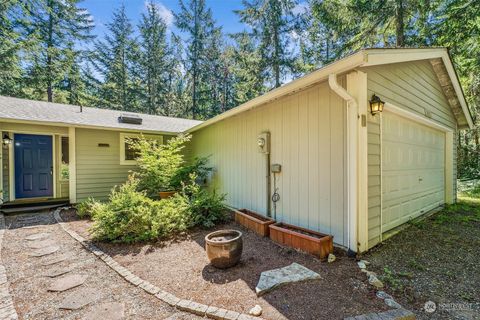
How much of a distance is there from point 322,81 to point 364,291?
9.01 ft

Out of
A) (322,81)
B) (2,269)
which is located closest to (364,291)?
(322,81)

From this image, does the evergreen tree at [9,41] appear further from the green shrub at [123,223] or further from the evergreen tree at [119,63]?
the green shrub at [123,223]

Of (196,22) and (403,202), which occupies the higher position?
(196,22)

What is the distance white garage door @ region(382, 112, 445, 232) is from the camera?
3797 millimetres

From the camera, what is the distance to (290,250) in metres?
3.34

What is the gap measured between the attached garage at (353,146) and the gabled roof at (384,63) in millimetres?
16

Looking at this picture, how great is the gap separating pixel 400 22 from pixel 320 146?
288 inches

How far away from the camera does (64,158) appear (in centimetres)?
679

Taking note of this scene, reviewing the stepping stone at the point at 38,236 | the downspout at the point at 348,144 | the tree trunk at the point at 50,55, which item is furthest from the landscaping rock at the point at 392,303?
the tree trunk at the point at 50,55

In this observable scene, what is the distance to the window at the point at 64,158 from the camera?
6699 mm

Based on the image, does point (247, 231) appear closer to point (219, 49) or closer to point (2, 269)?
point (2, 269)

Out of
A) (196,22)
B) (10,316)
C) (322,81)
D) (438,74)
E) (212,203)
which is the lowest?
(10,316)

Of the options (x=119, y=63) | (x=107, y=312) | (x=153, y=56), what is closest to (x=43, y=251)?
(x=107, y=312)

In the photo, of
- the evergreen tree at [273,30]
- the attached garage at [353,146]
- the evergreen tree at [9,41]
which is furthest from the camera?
the evergreen tree at [273,30]
